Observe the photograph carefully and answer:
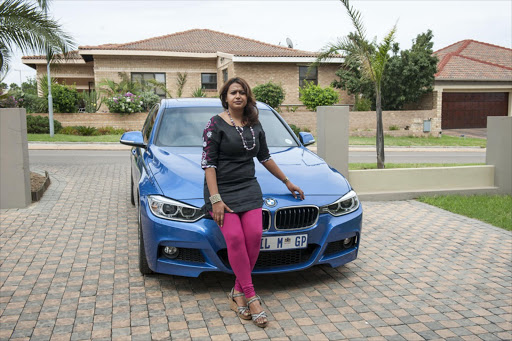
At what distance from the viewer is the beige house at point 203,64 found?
30953mm

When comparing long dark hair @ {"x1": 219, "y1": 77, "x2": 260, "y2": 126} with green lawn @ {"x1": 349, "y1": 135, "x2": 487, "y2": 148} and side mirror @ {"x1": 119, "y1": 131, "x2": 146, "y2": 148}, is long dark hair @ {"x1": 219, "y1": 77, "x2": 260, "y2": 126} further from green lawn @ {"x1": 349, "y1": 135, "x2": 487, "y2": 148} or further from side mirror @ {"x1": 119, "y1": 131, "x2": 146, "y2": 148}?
green lawn @ {"x1": 349, "y1": 135, "x2": 487, "y2": 148}

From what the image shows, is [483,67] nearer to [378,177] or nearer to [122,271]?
[378,177]

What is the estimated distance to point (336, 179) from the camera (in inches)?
190

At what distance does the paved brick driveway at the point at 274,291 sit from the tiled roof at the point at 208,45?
82.7 feet

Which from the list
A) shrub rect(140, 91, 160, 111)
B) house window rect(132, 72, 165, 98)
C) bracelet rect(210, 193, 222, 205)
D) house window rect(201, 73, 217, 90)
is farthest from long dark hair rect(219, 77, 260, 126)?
house window rect(201, 73, 217, 90)

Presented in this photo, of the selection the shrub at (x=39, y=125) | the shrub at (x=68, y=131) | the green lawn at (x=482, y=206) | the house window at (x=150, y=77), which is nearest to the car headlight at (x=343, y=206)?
the green lawn at (x=482, y=206)

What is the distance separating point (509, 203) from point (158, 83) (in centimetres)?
2471

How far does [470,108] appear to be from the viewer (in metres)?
32.1

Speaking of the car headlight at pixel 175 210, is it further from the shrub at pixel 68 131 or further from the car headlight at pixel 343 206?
the shrub at pixel 68 131

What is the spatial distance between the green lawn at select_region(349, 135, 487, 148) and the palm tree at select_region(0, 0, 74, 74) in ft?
48.3

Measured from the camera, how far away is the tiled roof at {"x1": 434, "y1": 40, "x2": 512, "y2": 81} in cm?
3023

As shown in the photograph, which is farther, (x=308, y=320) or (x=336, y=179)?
(x=336, y=179)

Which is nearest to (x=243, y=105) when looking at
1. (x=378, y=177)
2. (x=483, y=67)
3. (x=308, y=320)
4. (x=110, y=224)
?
(x=308, y=320)

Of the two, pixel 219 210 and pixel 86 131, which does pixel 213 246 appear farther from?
pixel 86 131
